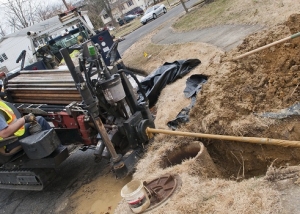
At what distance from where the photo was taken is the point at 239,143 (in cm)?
472

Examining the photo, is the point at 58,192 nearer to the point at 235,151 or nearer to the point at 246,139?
the point at 235,151

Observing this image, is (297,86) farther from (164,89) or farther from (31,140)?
(31,140)

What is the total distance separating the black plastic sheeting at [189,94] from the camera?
5.62m

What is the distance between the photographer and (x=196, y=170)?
4.22 metres

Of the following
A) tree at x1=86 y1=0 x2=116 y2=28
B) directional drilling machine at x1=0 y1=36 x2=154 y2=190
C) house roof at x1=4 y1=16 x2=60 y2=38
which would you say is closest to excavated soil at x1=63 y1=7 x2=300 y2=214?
directional drilling machine at x1=0 y1=36 x2=154 y2=190

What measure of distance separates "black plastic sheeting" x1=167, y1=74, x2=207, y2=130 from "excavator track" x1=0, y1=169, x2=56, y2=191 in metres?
2.20

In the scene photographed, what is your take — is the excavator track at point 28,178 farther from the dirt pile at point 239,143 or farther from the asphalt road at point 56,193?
the dirt pile at point 239,143

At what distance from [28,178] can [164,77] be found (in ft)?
13.2

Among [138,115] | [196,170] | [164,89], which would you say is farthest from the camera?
[164,89]

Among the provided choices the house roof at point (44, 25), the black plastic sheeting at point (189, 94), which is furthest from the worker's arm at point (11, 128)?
the house roof at point (44, 25)

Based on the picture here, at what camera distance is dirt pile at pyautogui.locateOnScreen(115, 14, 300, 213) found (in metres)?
3.38

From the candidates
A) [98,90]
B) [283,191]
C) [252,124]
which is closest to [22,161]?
[98,90]

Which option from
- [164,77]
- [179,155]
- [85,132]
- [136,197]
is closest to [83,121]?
[85,132]

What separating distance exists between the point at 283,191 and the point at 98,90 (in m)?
2.91
